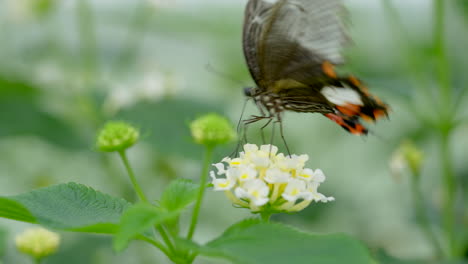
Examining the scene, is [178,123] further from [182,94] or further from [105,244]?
[105,244]

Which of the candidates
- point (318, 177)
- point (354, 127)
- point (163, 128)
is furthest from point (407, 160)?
point (318, 177)

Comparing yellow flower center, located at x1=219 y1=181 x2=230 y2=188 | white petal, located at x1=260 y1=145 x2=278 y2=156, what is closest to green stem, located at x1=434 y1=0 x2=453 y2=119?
white petal, located at x1=260 y1=145 x2=278 y2=156

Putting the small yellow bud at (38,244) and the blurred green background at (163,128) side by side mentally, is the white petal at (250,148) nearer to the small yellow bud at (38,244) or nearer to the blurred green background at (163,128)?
the small yellow bud at (38,244)

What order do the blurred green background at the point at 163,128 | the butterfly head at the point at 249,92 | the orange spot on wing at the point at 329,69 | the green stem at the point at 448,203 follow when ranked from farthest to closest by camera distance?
1. the blurred green background at the point at 163,128
2. the green stem at the point at 448,203
3. the butterfly head at the point at 249,92
4. the orange spot on wing at the point at 329,69

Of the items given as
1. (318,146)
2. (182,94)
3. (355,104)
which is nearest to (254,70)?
(355,104)

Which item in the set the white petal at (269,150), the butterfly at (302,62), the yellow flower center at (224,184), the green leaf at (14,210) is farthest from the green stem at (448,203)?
the green leaf at (14,210)

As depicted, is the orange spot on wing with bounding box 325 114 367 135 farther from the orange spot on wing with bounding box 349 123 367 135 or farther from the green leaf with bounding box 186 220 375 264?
the green leaf with bounding box 186 220 375 264
